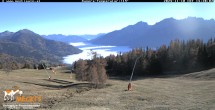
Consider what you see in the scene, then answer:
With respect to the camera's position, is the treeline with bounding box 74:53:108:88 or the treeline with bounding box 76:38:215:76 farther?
the treeline with bounding box 76:38:215:76

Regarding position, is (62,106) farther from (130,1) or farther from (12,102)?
(130,1)

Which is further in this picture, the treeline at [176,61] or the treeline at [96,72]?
the treeline at [176,61]

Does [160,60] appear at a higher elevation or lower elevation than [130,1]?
lower

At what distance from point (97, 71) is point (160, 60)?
110 meters

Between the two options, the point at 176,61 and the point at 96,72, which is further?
the point at 176,61

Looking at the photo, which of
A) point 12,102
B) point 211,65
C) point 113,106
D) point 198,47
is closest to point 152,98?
point 113,106

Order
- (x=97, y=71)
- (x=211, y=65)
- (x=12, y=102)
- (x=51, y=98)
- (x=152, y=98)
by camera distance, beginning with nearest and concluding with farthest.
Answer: (x=12, y=102)
(x=51, y=98)
(x=152, y=98)
(x=97, y=71)
(x=211, y=65)

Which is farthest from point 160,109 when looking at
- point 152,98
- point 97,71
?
point 97,71

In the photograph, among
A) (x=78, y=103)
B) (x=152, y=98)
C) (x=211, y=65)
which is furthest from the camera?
(x=211, y=65)

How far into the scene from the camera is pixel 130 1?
34531mm

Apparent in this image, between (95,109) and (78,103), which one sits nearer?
(95,109)

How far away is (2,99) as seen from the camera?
117 ft

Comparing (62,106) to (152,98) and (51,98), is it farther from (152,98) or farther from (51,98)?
(152,98)

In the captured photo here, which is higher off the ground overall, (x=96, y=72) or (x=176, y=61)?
(x=96, y=72)
